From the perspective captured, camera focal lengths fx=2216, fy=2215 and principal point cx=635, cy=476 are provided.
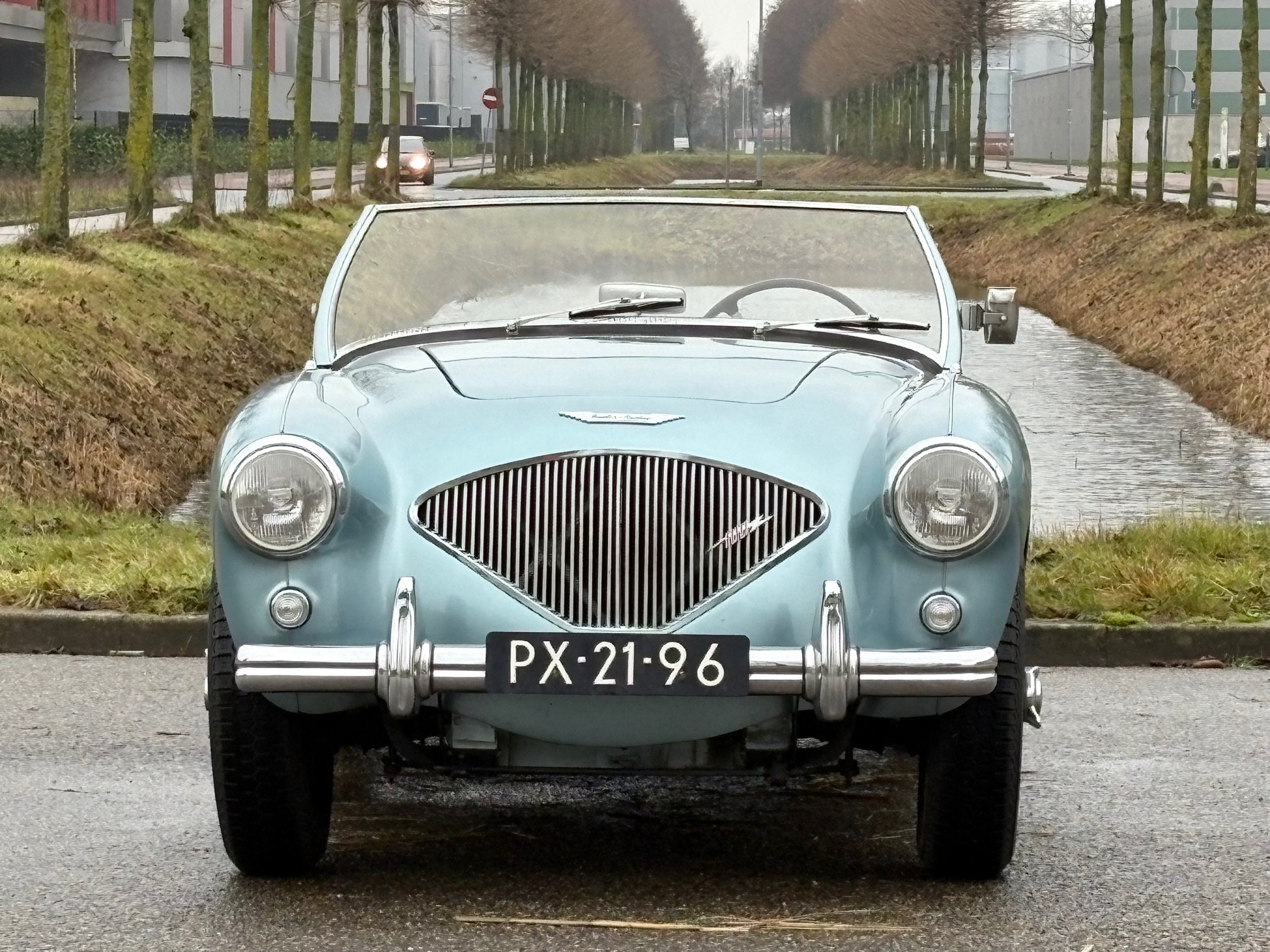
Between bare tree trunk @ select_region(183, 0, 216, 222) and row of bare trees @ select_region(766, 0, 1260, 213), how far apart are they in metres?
11.7

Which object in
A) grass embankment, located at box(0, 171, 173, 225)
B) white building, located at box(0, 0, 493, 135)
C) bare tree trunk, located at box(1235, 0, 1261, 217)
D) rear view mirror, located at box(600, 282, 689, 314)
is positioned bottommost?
rear view mirror, located at box(600, 282, 689, 314)

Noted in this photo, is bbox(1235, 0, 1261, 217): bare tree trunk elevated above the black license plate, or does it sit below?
above

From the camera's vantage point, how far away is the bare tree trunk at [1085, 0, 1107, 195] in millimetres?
38438

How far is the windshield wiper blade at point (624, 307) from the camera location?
18.1 ft

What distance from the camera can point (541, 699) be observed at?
424cm

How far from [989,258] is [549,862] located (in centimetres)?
3174

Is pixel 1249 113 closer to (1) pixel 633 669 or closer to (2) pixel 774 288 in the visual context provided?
(2) pixel 774 288

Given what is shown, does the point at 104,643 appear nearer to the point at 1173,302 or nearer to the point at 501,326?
the point at 501,326

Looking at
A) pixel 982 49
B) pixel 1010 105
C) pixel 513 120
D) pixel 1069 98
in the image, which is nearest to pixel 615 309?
pixel 982 49

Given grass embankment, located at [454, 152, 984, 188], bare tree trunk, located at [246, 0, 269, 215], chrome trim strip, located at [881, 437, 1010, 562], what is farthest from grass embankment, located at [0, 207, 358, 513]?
grass embankment, located at [454, 152, 984, 188]

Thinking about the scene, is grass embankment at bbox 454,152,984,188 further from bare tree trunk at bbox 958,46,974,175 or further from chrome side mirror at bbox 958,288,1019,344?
chrome side mirror at bbox 958,288,1019,344

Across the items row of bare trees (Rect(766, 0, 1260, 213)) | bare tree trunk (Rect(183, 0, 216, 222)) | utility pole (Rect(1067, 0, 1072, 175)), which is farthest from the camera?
utility pole (Rect(1067, 0, 1072, 175))

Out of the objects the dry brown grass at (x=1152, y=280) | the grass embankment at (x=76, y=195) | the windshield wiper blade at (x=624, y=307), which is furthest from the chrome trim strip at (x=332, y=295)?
the grass embankment at (x=76, y=195)

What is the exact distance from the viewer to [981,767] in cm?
441
